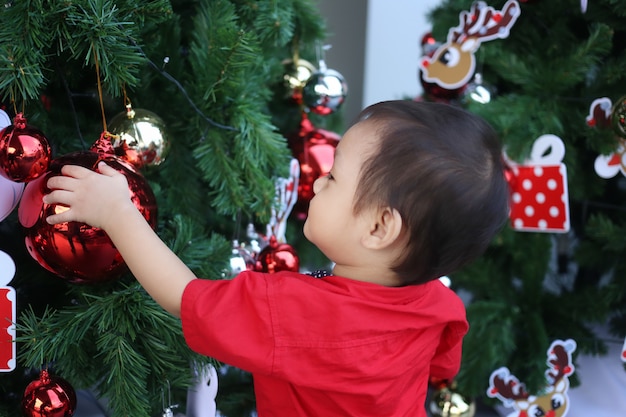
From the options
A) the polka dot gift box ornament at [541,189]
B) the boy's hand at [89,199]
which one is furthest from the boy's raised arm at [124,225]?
the polka dot gift box ornament at [541,189]

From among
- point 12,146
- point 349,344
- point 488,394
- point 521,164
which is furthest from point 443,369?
point 12,146

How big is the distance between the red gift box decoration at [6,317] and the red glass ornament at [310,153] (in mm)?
550

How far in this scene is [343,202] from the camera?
2.35ft

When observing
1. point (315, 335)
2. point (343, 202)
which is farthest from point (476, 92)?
point (315, 335)

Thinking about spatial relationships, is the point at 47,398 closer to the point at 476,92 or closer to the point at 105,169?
the point at 105,169

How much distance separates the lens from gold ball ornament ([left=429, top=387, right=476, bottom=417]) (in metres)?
1.20

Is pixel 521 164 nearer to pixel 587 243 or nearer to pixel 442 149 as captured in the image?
pixel 587 243

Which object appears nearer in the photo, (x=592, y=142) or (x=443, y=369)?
(x=443, y=369)

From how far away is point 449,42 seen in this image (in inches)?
46.6

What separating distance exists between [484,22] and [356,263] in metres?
0.59

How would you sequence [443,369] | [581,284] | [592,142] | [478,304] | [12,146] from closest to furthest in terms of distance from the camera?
[12,146], [443,369], [592,142], [478,304], [581,284]

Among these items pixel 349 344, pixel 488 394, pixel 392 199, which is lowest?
pixel 488 394

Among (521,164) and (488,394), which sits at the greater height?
(521,164)

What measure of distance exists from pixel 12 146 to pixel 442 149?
1.35ft
